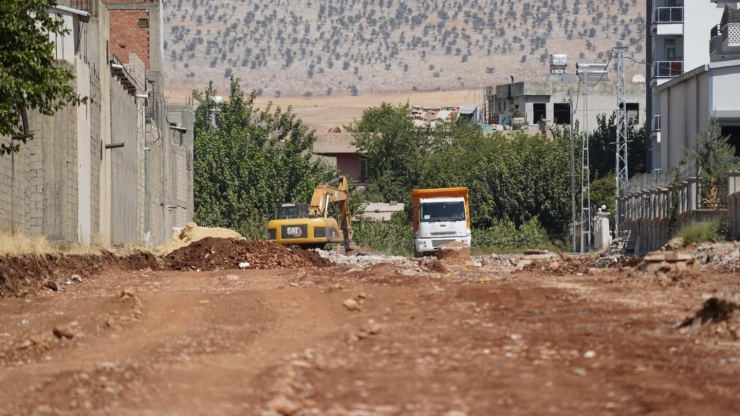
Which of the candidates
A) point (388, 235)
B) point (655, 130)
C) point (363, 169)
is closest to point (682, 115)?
point (655, 130)

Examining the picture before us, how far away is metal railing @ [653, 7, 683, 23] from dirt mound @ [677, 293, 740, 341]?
59.8m

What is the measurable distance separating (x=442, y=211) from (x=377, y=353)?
37.1 meters

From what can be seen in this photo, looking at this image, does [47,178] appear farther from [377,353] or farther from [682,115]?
[682,115]

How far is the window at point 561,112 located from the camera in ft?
369

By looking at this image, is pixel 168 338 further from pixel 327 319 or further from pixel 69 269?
pixel 69 269

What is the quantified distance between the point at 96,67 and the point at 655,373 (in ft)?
107

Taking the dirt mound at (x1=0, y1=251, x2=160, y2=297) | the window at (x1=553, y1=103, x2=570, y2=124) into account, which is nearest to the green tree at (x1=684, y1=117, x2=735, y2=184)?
the dirt mound at (x1=0, y1=251, x2=160, y2=297)

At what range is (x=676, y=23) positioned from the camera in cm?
7250

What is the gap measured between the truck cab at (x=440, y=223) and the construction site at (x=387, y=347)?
→ 23.9 m

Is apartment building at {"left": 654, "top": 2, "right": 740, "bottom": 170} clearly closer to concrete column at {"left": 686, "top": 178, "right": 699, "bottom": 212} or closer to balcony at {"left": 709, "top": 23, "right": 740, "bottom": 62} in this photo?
balcony at {"left": 709, "top": 23, "right": 740, "bottom": 62}

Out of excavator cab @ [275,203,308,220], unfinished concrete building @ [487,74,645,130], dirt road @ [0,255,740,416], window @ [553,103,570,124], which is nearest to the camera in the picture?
dirt road @ [0,255,740,416]

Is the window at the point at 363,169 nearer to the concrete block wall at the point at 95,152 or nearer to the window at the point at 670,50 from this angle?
the window at the point at 670,50

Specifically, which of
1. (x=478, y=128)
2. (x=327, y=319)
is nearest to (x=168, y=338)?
(x=327, y=319)

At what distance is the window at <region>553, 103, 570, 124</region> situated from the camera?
112 m
